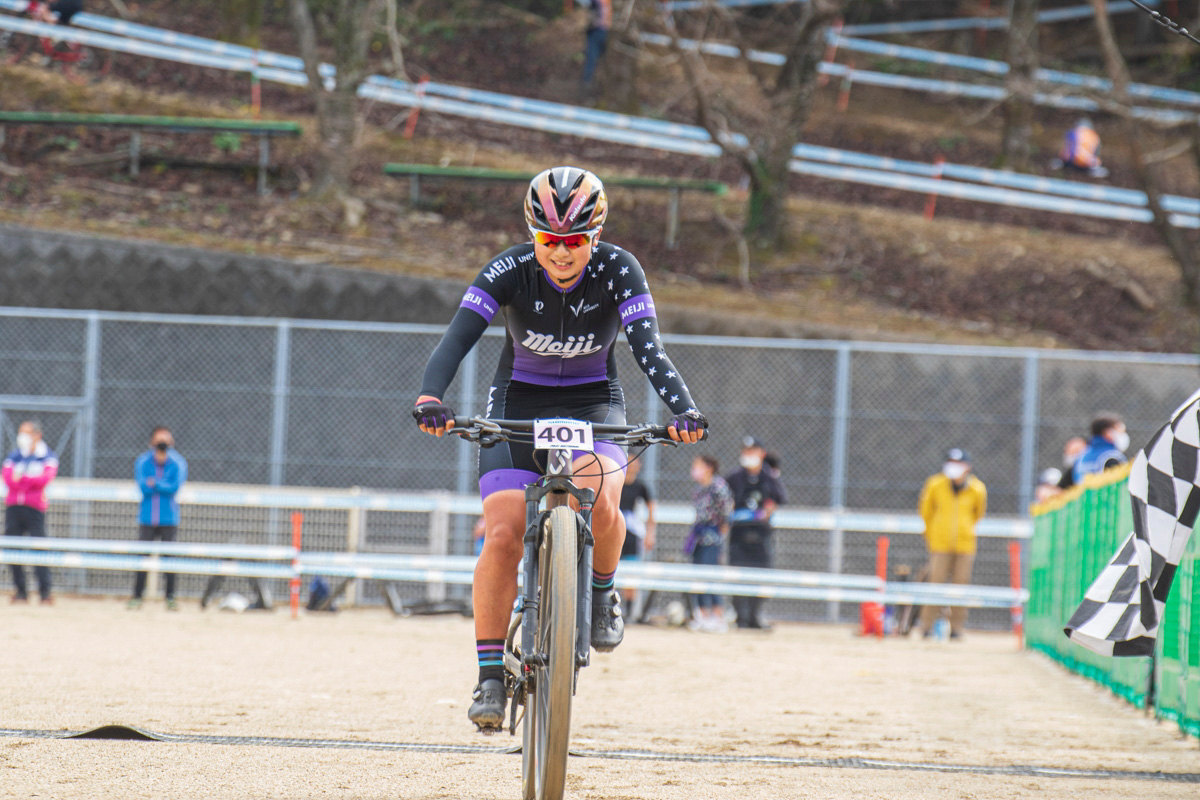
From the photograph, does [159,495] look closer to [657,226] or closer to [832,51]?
[657,226]

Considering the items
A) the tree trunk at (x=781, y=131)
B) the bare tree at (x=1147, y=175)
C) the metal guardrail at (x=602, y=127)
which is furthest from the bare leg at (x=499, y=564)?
the metal guardrail at (x=602, y=127)

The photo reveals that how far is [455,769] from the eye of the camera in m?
5.48

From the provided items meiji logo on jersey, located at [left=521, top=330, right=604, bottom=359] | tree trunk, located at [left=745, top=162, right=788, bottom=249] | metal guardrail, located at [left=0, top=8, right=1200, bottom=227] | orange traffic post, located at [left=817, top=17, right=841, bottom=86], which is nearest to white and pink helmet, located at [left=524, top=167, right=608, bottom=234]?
meiji logo on jersey, located at [left=521, top=330, right=604, bottom=359]

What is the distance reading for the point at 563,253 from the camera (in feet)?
16.8

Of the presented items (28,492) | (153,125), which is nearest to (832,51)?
(153,125)

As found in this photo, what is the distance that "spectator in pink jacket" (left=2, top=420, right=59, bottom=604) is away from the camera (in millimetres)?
15516

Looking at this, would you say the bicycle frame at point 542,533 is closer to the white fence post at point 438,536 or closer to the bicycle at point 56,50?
the white fence post at point 438,536

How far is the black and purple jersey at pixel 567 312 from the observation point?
5.22 m

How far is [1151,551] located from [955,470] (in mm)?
10160

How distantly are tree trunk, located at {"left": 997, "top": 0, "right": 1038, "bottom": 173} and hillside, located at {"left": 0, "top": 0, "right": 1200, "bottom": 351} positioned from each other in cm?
105

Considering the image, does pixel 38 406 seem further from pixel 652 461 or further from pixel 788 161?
pixel 788 161

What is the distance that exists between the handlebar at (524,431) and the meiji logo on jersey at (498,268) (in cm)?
64

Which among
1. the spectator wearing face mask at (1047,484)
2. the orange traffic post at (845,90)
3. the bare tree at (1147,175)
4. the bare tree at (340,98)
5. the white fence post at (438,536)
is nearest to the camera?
the spectator wearing face mask at (1047,484)

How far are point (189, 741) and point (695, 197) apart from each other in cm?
2115
